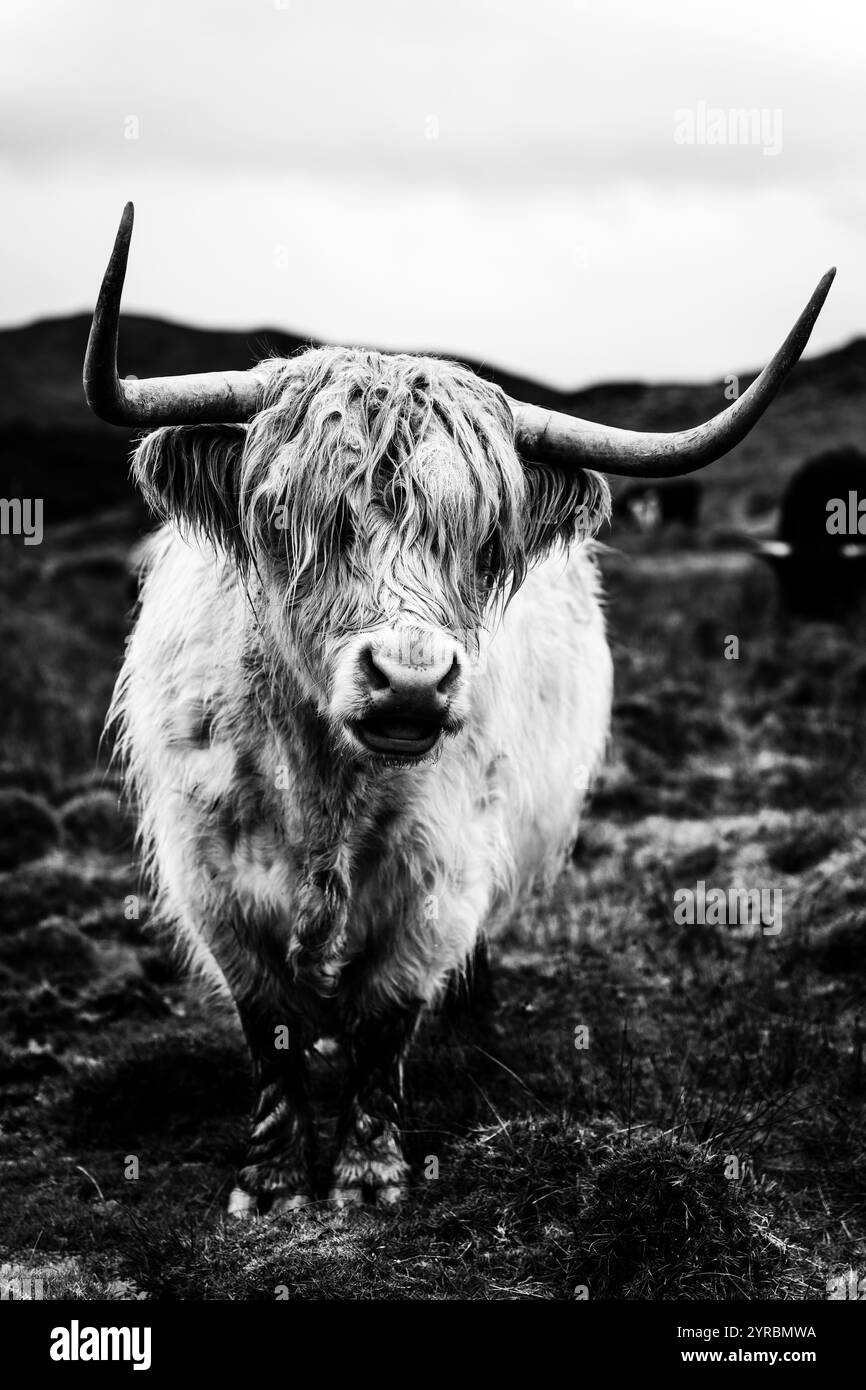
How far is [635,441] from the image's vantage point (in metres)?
3.41

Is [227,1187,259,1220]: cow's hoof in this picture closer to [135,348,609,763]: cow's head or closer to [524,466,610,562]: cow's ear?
[135,348,609,763]: cow's head

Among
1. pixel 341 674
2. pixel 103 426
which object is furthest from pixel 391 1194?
pixel 103 426

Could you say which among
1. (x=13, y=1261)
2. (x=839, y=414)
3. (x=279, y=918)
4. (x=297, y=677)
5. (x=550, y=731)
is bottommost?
(x=13, y=1261)

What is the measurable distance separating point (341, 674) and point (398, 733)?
167mm

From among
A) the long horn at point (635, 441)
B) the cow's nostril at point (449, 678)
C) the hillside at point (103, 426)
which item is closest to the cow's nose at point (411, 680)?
the cow's nostril at point (449, 678)

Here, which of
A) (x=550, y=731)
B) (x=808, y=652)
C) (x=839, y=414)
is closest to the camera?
(x=550, y=731)

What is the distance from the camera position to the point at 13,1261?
3215mm

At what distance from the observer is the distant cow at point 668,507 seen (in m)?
25.0

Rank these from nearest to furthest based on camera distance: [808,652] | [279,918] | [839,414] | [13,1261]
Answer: [13,1261], [279,918], [808,652], [839,414]

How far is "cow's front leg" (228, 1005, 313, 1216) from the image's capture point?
351 centimetres

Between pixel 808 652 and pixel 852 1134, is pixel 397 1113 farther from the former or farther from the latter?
pixel 808 652

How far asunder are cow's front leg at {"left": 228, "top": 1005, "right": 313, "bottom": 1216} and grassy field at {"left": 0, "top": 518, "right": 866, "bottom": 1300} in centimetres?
9
